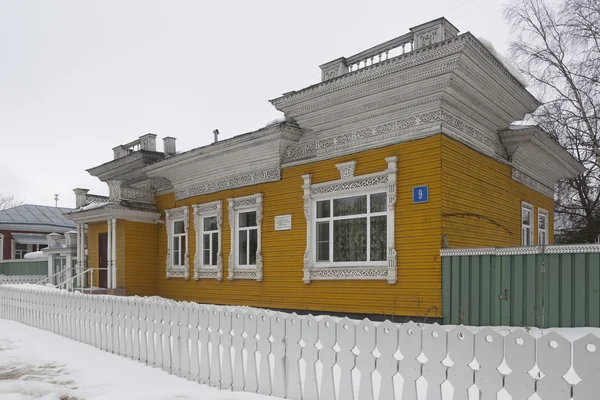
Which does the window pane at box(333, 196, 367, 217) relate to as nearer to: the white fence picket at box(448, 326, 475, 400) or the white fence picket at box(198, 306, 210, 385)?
the white fence picket at box(198, 306, 210, 385)

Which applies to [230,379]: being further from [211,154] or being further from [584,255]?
[211,154]

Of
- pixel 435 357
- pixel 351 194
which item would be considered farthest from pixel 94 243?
pixel 435 357

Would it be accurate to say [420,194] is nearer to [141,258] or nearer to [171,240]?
[171,240]

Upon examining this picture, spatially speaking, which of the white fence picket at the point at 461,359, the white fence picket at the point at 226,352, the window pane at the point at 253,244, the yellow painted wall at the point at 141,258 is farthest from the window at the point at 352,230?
the yellow painted wall at the point at 141,258

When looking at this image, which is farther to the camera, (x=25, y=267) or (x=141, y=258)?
(x=25, y=267)

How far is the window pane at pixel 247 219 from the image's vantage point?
12.4m

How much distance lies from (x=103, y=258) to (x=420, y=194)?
12.5 meters

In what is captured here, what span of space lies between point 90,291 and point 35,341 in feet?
22.7

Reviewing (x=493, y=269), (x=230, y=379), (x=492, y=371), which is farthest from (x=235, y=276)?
(x=492, y=371)

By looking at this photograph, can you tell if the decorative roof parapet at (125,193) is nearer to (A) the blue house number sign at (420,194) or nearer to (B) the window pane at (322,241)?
(B) the window pane at (322,241)

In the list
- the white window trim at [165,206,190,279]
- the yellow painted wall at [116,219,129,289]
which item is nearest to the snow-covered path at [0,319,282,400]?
the white window trim at [165,206,190,279]

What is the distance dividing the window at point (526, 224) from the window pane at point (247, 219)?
23.6ft

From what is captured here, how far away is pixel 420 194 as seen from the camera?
8.77m

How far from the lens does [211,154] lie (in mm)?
12695
